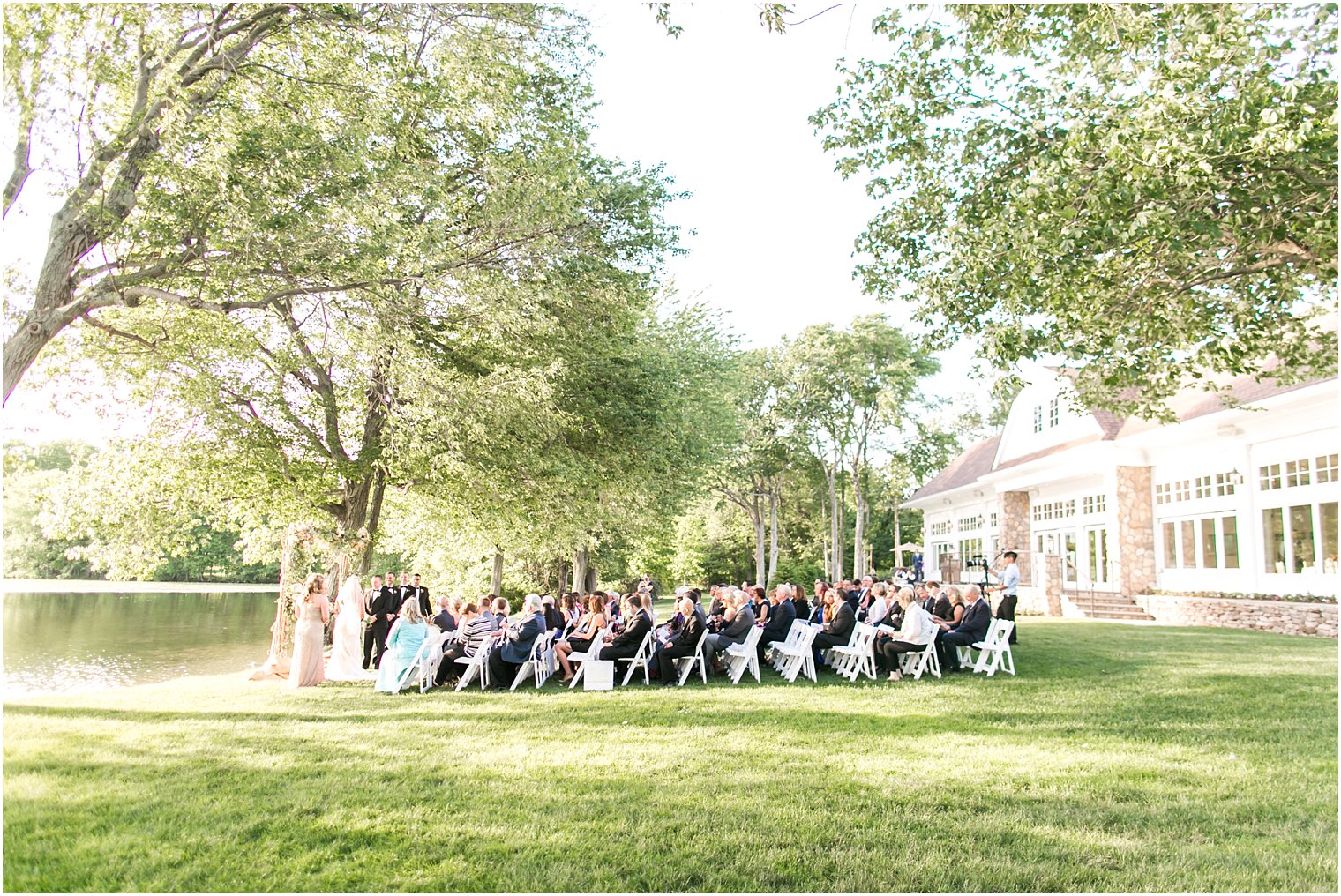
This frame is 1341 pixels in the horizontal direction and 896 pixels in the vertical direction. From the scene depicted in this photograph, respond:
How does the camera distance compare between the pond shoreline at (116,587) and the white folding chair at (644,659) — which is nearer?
the white folding chair at (644,659)

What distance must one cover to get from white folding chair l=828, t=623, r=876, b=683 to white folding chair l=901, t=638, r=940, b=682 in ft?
1.48

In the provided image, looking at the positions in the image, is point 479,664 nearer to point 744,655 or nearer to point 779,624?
point 744,655

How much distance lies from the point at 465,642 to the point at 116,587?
6874 cm

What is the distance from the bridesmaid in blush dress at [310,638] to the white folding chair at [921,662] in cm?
801

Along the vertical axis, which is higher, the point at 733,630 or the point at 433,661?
the point at 733,630

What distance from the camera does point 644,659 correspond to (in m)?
11.3

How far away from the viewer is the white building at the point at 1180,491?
16.8 metres

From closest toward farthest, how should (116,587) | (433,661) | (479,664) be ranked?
(479,664)
(433,661)
(116,587)

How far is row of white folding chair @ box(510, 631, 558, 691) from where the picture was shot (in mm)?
11039

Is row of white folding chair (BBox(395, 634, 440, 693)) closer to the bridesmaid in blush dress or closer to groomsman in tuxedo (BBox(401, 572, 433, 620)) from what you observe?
the bridesmaid in blush dress

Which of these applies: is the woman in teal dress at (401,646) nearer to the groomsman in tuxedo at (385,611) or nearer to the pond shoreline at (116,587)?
the groomsman in tuxedo at (385,611)

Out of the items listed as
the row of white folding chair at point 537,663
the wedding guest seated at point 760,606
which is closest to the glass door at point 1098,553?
the wedding guest seated at point 760,606

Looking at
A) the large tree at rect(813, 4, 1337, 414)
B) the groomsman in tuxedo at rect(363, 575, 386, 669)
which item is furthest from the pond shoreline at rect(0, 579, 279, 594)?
the large tree at rect(813, 4, 1337, 414)

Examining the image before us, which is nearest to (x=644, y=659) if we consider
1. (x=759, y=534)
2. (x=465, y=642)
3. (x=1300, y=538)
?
(x=465, y=642)
